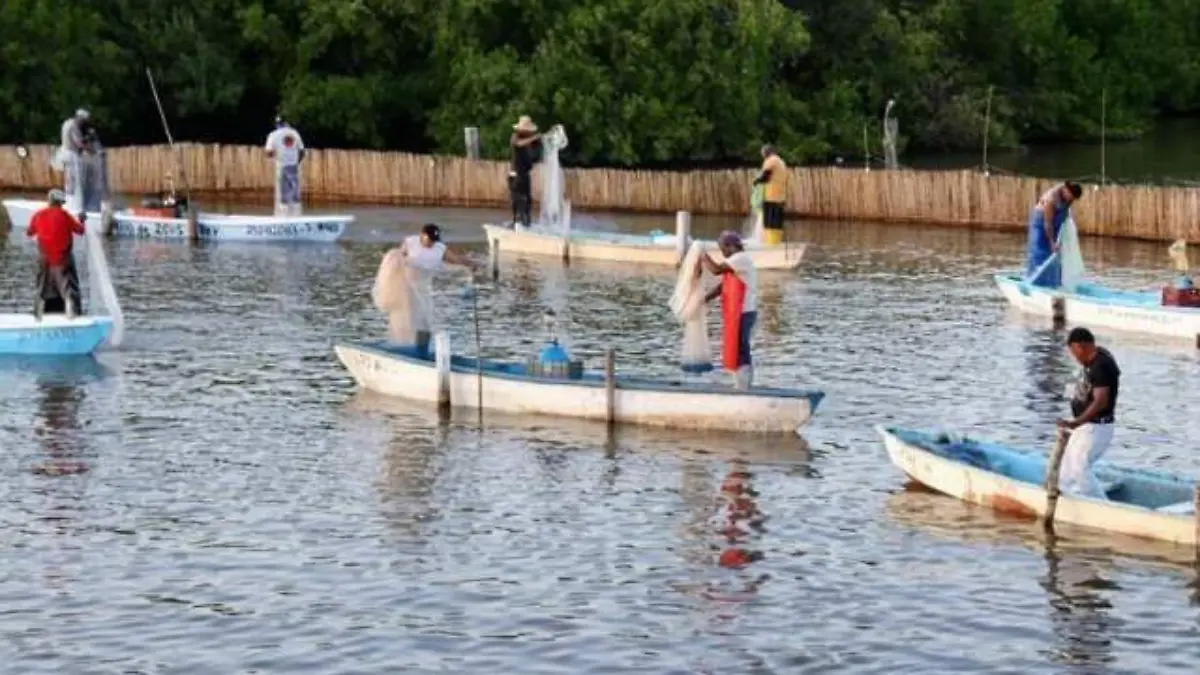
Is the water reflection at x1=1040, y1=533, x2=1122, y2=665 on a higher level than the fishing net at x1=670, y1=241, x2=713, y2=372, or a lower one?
lower

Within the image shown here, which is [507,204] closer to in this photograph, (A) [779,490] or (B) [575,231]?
(B) [575,231]

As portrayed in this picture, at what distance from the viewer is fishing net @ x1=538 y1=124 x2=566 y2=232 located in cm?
4212

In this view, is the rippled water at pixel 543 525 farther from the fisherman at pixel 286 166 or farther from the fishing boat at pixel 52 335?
the fisherman at pixel 286 166

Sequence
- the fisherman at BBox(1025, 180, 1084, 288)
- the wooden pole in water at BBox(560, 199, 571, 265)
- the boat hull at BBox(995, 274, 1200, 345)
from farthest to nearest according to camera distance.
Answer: the wooden pole in water at BBox(560, 199, 571, 265) → the fisherman at BBox(1025, 180, 1084, 288) → the boat hull at BBox(995, 274, 1200, 345)

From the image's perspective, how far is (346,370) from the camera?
99.9 feet

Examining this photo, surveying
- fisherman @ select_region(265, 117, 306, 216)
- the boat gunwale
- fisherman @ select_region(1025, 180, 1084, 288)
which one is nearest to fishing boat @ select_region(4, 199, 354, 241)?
fisherman @ select_region(265, 117, 306, 216)

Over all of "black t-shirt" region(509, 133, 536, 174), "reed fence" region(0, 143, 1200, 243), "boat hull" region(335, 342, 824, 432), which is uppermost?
"black t-shirt" region(509, 133, 536, 174)

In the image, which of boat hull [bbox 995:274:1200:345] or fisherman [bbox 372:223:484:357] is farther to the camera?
boat hull [bbox 995:274:1200:345]

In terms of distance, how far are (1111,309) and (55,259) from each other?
14.1 m

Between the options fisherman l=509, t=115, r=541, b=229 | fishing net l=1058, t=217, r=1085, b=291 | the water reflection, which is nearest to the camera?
the water reflection

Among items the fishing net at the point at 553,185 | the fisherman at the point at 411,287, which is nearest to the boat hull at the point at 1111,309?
the fishing net at the point at 553,185

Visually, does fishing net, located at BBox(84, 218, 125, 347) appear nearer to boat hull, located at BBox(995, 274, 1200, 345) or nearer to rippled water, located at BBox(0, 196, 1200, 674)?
rippled water, located at BBox(0, 196, 1200, 674)

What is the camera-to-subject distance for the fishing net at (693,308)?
26.5 metres

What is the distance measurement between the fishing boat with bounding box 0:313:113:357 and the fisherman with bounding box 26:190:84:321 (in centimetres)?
17
